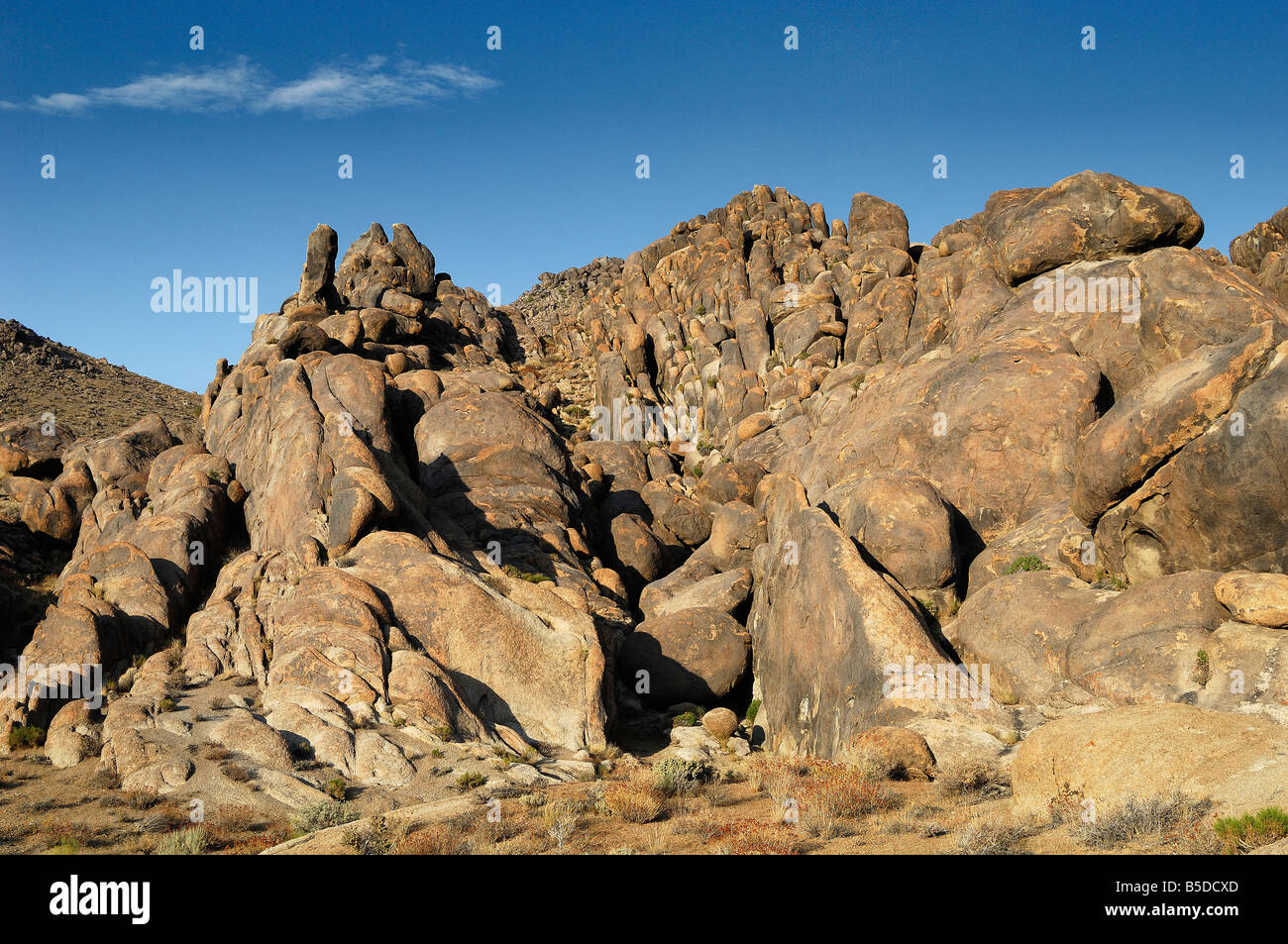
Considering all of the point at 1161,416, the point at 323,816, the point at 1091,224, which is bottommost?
the point at 323,816

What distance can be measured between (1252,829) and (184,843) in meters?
16.0

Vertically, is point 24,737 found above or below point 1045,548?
below

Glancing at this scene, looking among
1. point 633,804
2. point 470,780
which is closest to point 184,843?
point 470,780

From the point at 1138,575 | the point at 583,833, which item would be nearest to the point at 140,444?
the point at 583,833

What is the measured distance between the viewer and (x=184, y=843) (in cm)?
1391

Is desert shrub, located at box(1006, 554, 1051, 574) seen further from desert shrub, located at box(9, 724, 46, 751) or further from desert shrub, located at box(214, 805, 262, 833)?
desert shrub, located at box(9, 724, 46, 751)

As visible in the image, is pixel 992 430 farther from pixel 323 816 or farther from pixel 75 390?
pixel 75 390

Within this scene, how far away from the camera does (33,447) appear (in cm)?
4891

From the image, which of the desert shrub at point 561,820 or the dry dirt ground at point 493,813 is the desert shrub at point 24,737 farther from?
the desert shrub at point 561,820

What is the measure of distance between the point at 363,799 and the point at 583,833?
632 cm

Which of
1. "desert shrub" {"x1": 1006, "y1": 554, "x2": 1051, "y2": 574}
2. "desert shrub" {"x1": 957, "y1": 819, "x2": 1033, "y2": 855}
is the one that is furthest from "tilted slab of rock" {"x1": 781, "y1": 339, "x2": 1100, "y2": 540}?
"desert shrub" {"x1": 957, "y1": 819, "x2": 1033, "y2": 855}

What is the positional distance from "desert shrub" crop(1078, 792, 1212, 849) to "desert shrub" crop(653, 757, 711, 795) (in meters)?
8.83

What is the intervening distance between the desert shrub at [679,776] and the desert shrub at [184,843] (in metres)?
8.72

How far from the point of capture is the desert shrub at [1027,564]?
24891mm
